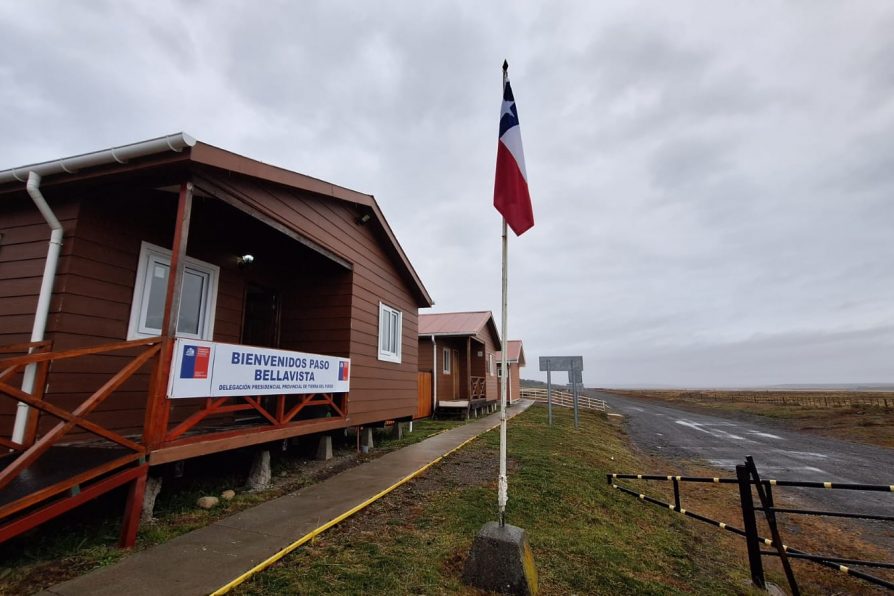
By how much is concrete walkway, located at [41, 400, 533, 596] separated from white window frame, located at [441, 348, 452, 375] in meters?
13.4

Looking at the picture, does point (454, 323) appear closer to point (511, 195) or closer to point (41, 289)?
point (511, 195)

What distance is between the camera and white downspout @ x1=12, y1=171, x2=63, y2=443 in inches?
184

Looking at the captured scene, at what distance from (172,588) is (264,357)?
2918mm

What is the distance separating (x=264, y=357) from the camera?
5.70 meters

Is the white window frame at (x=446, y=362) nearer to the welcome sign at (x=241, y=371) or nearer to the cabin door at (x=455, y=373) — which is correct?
the cabin door at (x=455, y=373)

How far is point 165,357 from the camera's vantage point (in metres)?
4.26

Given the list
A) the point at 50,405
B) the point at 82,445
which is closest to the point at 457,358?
the point at 82,445

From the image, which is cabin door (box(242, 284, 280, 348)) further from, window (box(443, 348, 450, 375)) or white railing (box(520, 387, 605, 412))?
white railing (box(520, 387, 605, 412))

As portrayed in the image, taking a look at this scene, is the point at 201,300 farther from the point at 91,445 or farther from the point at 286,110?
the point at 286,110

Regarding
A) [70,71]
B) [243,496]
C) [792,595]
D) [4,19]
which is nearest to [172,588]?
[243,496]

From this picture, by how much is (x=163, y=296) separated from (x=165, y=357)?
2.48m

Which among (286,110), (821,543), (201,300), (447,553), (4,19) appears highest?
(286,110)

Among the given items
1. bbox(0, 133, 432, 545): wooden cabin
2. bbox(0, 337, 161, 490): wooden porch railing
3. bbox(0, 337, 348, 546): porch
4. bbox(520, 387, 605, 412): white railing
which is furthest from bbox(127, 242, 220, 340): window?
bbox(520, 387, 605, 412): white railing

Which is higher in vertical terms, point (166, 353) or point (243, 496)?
point (166, 353)
